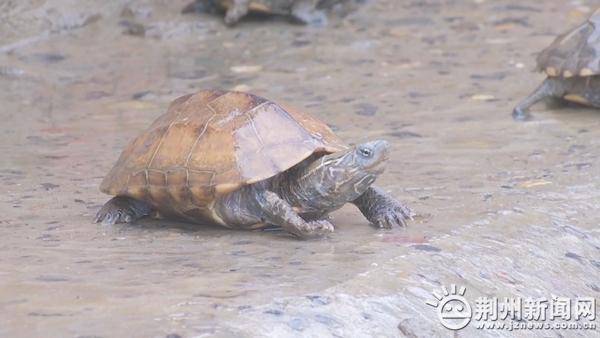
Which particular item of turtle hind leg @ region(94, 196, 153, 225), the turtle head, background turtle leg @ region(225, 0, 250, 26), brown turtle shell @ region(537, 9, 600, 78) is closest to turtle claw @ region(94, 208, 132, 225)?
turtle hind leg @ region(94, 196, 153, 225)

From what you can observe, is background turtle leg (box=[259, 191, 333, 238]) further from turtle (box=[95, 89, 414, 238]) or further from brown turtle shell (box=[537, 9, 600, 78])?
brown turtle shell (box=[537, 9, 600, 78])

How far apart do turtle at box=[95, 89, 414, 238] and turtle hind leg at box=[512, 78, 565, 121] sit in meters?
2.45

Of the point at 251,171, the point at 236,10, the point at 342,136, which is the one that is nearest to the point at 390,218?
the point at 251,171

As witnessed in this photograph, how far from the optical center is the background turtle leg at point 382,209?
4.43 m

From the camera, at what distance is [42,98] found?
7543 mm

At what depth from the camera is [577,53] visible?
7.04 meters

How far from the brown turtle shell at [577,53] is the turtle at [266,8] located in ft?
9.03

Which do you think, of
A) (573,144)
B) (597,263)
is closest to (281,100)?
(573,144)

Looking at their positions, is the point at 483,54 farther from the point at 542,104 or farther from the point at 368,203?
the point at 368,203

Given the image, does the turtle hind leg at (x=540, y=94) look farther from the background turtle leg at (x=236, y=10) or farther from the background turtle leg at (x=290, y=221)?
the background turtle leg at (x=236, y=10)
